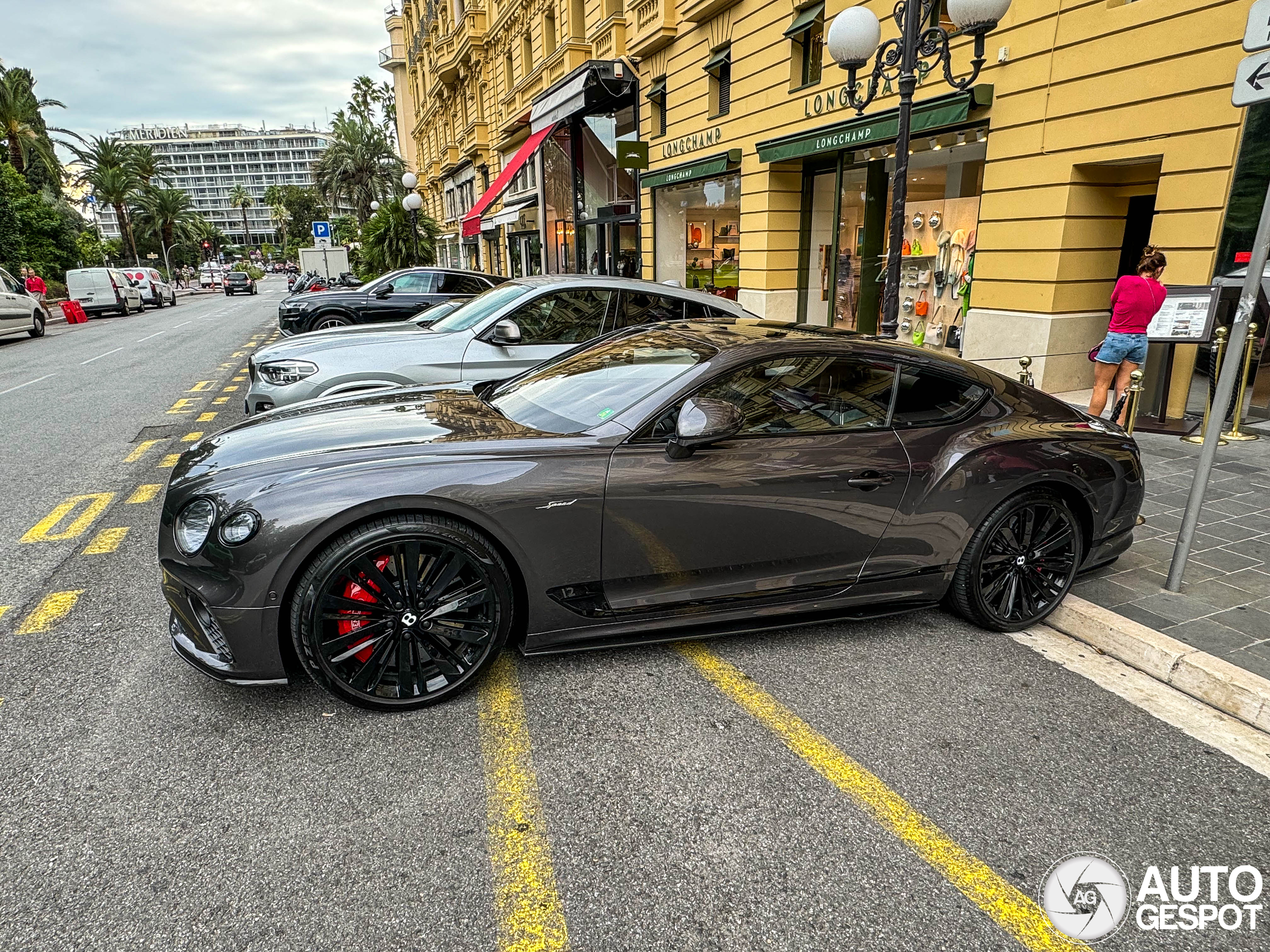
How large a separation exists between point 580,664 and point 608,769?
0.74m

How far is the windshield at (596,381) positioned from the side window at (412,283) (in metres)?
9.07

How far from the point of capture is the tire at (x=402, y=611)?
9.11 feet

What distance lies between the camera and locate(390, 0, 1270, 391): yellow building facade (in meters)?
7.59

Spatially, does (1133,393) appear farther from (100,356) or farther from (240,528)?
(100,356)

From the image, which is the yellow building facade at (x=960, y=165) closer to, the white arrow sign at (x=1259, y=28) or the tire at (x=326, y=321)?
the white arrow sign at (x=1259, y=28)

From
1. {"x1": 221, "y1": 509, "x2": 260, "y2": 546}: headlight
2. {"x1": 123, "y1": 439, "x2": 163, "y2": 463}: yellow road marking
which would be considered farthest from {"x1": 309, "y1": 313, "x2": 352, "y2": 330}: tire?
{"x1": 221, "y1": 509, "x2": 260, "y2": 546}: headlight

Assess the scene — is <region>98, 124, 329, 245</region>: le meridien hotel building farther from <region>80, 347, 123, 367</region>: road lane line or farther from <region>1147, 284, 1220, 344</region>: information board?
<region>1147, 284, 1220, 344</region>: information board

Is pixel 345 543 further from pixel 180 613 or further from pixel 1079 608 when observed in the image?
pixel 1079 608

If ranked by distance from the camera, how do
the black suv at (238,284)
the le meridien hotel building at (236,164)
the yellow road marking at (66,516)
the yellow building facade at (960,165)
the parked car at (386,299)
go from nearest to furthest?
the yellow road marking at (66,516), the yellow building facade at (960,165), the parked car at (386,299), the black suv at (238,284), the le meridien hotel building at (236,164)

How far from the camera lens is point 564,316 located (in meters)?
6.44

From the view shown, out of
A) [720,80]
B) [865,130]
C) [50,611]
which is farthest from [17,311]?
[865,130]

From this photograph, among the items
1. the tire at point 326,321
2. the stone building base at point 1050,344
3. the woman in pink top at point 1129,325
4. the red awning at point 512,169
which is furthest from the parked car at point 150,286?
the woman in pink top at point 1129,325

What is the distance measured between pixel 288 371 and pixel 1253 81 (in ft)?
20.3
